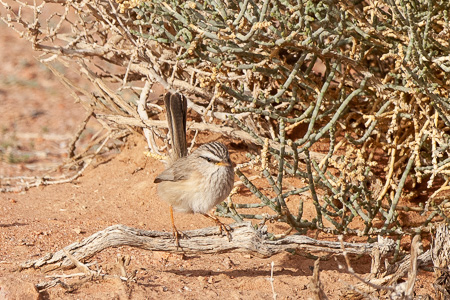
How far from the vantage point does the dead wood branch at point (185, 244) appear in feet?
14.8

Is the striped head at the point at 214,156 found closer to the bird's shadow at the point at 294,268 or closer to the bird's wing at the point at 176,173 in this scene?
the bird's wing at the point at 176,173

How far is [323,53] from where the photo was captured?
483 centimetres

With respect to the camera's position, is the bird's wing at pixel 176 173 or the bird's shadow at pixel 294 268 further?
the bird's wing at pixel 176 173

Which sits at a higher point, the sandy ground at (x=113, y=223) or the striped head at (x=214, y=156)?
the striped head at (x=214, y=156)

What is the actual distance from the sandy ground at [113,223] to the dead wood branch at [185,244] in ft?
0.50

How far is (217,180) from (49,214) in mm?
2165

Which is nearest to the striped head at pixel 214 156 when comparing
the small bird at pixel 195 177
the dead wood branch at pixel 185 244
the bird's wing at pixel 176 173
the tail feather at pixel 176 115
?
the small bird at pixel 195 177

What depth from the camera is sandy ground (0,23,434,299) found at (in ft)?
15.1

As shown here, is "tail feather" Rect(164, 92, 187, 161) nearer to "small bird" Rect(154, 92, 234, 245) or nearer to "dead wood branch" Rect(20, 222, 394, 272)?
"small bird" Rect(154, 92, 234, 245)

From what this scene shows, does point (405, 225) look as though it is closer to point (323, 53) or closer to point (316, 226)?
point (316, 226)

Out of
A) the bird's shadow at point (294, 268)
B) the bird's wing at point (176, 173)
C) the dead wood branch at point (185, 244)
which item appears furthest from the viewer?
the bird's wing at point (176, 173)

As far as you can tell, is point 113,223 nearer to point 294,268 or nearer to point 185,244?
point 185,244

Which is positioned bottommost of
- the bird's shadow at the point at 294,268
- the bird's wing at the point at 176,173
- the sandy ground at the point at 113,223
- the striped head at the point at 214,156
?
the sandy ground at the point at 113,223

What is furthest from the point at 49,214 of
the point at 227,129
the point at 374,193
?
the point at 374,193
